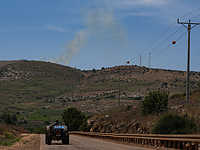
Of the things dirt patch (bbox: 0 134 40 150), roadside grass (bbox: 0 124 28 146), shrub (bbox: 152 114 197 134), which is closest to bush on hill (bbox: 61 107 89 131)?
roadside grass (bbox: 0 124 28 146)

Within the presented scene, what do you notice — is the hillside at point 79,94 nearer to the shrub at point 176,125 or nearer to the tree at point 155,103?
the tree at point 155,103

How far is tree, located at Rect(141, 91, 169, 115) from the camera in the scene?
35.5m

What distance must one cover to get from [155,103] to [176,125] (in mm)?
12769

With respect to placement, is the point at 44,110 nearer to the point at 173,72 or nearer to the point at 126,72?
the point at 126,72

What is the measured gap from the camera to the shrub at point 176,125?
22.6 m

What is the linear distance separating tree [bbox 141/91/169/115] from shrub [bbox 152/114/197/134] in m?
10.0

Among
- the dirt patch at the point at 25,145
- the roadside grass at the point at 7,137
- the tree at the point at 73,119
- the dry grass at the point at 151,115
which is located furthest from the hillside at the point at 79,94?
the dirt patch at the point at 25,145

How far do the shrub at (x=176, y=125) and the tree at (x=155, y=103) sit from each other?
1005 centimetres

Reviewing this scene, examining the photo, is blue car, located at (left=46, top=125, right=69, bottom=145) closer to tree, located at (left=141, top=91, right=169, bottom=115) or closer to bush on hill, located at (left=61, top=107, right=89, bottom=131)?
tree, located at (left=141, top=91, right=169, bottom=115)

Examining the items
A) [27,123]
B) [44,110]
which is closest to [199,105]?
[27,123]

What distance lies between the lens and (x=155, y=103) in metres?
36.3

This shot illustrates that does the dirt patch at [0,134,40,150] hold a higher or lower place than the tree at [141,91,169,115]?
lower

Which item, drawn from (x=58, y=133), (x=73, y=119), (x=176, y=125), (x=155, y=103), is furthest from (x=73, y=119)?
(x=176, y=125)

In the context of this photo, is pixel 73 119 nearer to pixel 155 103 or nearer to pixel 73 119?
pixel 73 119
